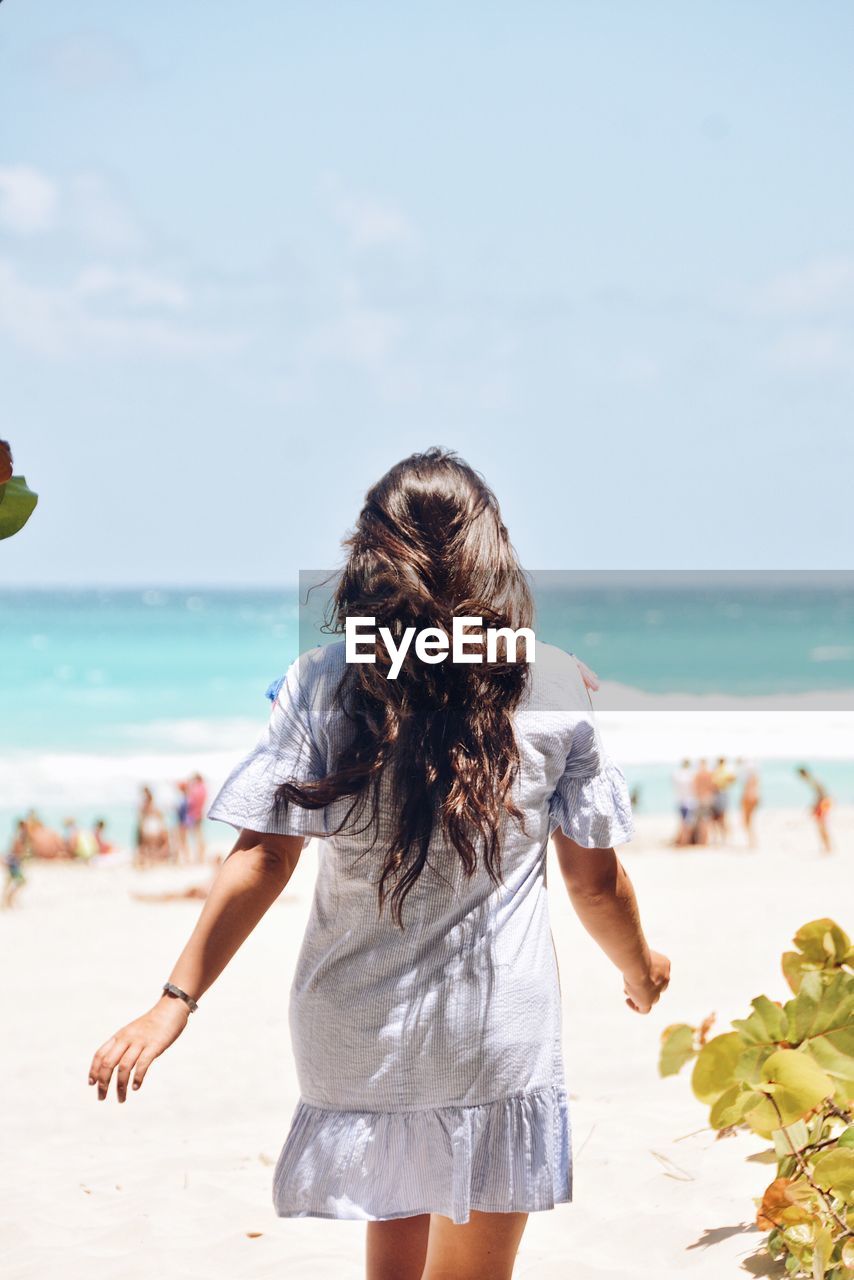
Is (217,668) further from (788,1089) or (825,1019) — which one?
(788,1089)

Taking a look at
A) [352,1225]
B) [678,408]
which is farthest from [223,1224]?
[678,408]

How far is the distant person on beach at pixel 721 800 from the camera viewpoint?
14359 mm

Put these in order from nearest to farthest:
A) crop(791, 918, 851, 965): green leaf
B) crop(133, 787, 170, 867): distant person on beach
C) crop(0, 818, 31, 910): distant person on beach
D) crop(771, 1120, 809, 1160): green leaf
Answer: crop(771, 1120, 809, 1160): green leaf < crop(791, 918, 851, 965): green leaf < crop(0, 818, 31, 910): distant person on beach < crop(133, 787, 170, 867): distant person on beach

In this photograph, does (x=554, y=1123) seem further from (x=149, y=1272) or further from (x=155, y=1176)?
(x=155, y=1176)

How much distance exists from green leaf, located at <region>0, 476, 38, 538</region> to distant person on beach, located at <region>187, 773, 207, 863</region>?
43.8 feet

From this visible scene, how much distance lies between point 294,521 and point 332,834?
2740 inches

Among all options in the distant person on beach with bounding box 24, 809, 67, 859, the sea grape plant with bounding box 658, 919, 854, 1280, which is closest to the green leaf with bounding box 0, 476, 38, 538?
the sea grape plant with bounding box 658, 919, 854, 1280

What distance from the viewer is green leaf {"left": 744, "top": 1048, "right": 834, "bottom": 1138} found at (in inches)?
63.6

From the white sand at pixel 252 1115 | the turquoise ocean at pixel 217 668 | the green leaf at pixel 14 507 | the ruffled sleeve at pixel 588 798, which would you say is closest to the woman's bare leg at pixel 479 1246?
the ruffled sleeve at pixel 588 798

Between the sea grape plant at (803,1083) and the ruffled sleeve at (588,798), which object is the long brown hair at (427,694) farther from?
the sea grape plant at (803,1083)

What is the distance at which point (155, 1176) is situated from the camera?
385 cm

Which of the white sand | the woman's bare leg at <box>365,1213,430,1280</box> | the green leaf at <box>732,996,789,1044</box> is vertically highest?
the green leaf at <box>732,996,789,1044</box>

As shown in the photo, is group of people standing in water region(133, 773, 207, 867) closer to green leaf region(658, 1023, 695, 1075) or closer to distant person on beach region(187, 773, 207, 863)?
distant person on beach region(187, 773, 207, 863)

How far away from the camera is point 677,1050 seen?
1974 millimetres
